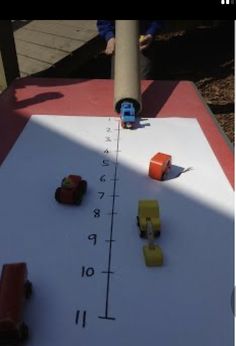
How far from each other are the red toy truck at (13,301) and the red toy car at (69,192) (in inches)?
10.4

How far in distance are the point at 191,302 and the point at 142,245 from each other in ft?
0.58

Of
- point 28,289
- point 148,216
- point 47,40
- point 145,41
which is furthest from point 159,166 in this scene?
point 47,40

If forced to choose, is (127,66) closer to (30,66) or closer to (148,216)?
(148,216)

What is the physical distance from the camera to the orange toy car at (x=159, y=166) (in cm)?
111

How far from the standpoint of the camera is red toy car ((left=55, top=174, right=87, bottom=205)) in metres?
1.01

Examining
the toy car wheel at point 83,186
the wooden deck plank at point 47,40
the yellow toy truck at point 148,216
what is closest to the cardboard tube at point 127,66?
the toy car wheel at point 83,186

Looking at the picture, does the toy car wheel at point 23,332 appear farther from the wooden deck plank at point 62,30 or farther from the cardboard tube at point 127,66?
the wooden deck plank at point 62,30

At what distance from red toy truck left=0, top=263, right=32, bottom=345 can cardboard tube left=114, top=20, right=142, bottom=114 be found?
797 millimetres

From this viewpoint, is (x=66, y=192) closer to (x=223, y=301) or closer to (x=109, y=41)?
(x=223, y=301)

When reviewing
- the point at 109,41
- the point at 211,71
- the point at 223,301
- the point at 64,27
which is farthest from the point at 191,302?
the point at 211,71

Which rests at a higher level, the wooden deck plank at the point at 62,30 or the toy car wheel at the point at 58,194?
the wooden deck plank at the point at 62,30

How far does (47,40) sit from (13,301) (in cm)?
249

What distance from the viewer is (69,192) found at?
1.01 m

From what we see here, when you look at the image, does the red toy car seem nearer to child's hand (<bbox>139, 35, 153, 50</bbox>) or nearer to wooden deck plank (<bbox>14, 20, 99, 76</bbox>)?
child's hand (<bbox>139, 35, 153, 50</bbox>)
